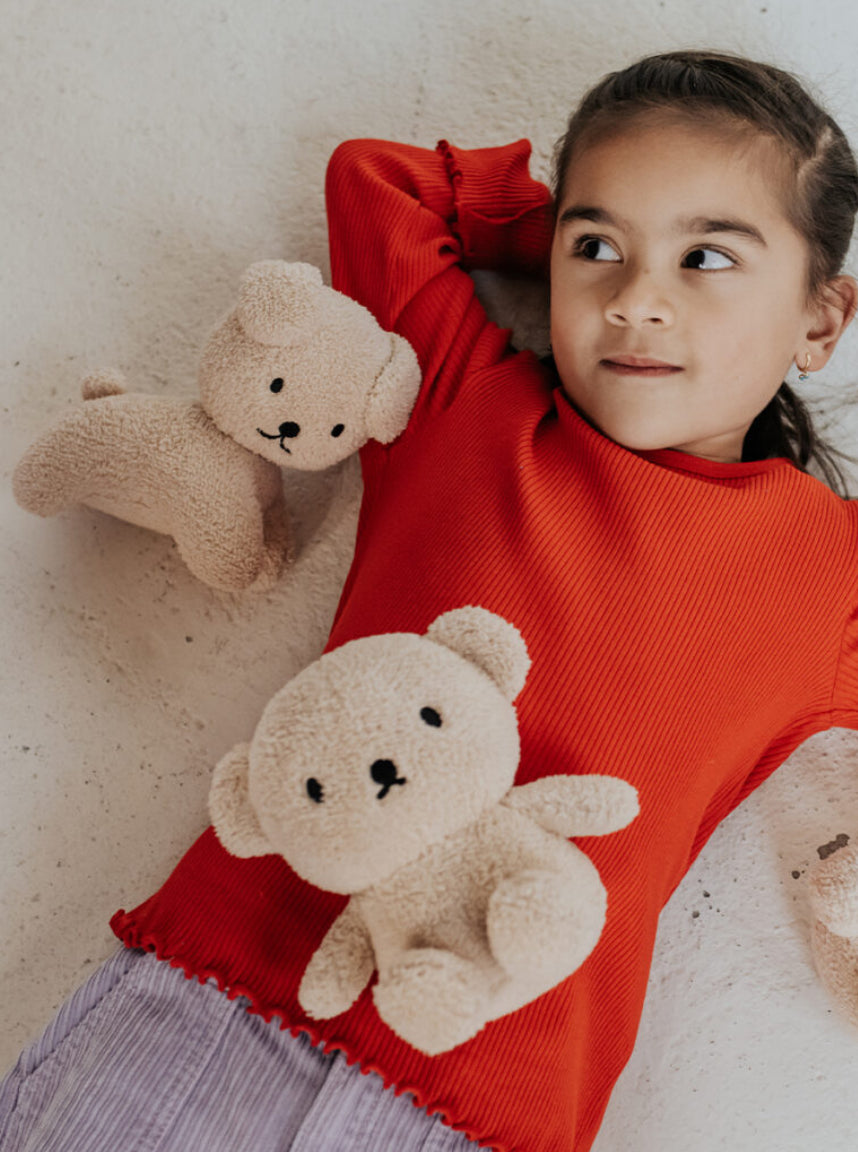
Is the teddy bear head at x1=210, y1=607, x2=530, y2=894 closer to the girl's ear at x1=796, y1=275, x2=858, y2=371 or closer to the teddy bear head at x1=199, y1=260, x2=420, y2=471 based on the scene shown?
the teddy bear head at x1=199, y1=260, x2=420, y2=471

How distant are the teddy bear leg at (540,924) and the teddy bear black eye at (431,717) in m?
0.09

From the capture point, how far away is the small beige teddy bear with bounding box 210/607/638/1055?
523mm

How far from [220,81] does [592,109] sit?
43cm

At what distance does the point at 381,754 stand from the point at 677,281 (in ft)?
1.44

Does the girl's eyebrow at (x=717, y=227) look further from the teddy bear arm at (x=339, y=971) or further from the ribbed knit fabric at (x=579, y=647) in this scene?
the teddy bear arm at (x=339, y=971)

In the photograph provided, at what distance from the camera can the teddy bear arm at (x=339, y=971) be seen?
592mm

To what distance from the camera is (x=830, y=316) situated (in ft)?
2.72

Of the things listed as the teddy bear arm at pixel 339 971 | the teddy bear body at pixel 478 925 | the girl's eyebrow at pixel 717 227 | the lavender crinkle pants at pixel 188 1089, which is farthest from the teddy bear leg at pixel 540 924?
the girl's eyebrow at pixel 717 227

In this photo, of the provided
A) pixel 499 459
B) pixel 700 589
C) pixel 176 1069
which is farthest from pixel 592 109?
pixel 176 1069

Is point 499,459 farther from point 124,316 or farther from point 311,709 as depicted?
point 124,316

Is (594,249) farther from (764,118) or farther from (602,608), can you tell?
(602,608)

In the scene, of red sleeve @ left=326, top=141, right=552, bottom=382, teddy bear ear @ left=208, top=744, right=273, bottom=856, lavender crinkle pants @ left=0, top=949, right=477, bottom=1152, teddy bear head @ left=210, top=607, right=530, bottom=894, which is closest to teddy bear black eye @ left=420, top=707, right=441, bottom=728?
teddy bear head @ left=210, top=607, right=530, bottom=894

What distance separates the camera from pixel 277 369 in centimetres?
78

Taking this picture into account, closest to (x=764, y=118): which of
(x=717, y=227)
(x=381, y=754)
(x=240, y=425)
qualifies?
(x=717, y=227)
